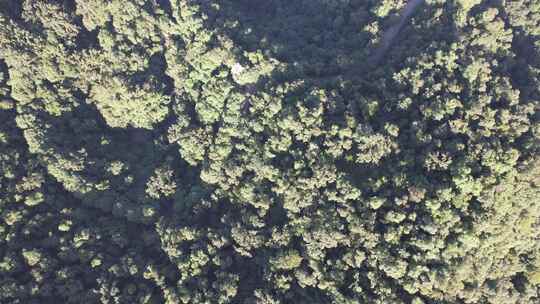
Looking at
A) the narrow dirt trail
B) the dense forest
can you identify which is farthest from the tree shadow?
the narrow dirt trail

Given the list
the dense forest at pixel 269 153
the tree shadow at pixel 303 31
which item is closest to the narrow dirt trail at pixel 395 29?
the dense forest at pixel 269 153

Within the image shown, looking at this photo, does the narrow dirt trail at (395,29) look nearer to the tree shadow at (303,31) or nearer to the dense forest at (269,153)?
the dense forest at (269,153)

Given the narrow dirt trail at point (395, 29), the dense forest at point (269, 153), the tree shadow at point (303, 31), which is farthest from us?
the narrow dirt trail at point (395, 29)

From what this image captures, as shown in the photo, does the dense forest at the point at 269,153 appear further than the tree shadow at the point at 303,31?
No

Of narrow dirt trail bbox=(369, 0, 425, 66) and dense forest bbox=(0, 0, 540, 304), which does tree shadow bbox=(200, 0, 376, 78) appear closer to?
dense forest bbox=(0, 0, 540, 304)

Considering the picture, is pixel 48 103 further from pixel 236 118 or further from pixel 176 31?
pixel 236 118

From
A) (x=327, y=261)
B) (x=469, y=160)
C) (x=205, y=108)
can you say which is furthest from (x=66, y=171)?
(x=469, y=160)

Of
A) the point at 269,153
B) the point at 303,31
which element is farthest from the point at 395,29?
the point at 269,153
